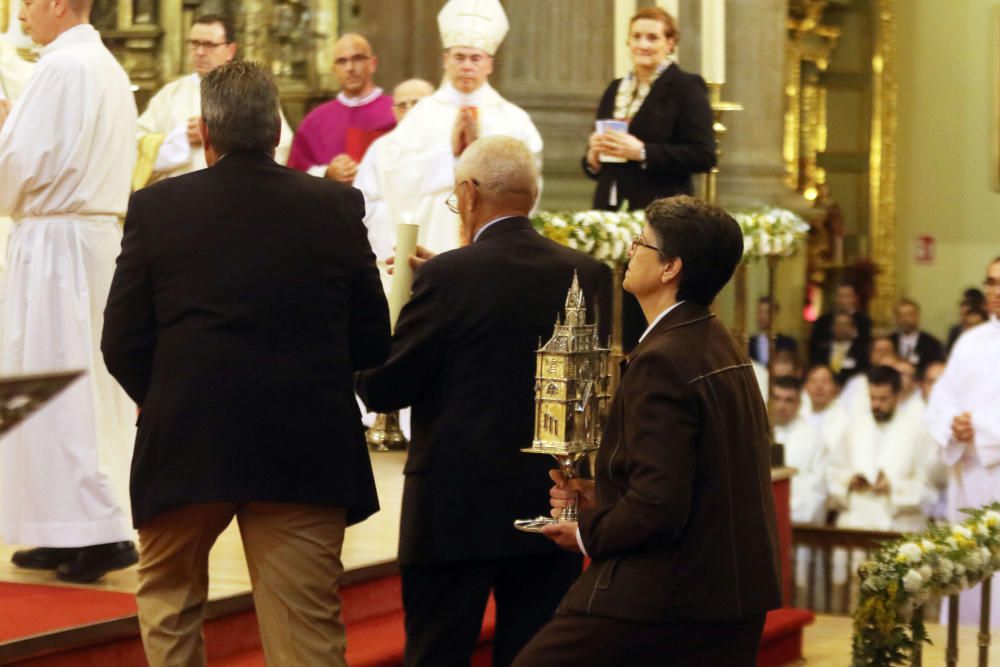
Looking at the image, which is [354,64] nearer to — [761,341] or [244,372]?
[761,341]

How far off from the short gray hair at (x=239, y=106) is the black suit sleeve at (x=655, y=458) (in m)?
1.03

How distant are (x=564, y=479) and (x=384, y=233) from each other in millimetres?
5201

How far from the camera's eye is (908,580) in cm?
527

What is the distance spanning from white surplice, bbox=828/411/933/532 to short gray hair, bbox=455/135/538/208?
649 centimetres

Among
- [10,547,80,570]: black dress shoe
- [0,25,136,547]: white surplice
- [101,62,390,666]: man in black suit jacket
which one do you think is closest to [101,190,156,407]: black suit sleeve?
[101,62,390,666]: man in black suit jacket

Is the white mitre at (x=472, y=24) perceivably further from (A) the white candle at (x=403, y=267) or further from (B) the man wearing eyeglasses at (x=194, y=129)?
(A) the white candle at (x=403, y=267)

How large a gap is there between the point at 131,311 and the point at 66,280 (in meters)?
1.65

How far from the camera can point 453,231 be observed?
8.88 meters

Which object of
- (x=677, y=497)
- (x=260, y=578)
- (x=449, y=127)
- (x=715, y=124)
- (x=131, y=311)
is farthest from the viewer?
(x=449, y=127)

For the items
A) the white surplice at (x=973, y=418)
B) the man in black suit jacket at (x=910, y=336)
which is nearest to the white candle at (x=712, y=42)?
the white surplice at (x=973, y=418)

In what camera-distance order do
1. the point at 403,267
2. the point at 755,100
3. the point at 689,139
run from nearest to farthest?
1. the point at 403,267
2. the point at 689,139
3. the point at 755,100

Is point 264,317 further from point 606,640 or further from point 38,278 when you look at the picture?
point 38,278

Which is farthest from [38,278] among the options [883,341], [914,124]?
[914,124]

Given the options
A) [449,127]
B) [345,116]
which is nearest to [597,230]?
[449,127]
